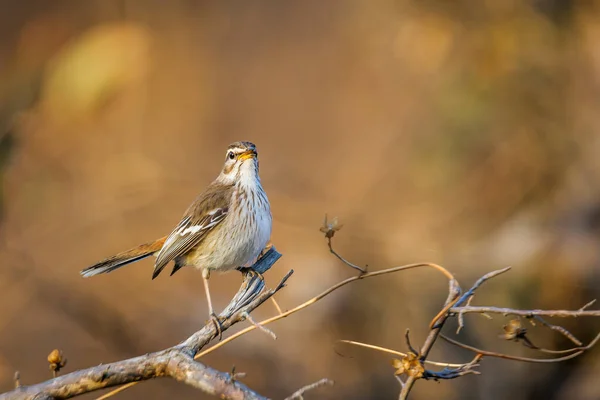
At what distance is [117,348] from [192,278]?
2.23 m

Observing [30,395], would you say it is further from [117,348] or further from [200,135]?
[200,135]

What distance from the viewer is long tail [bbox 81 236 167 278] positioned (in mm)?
4887

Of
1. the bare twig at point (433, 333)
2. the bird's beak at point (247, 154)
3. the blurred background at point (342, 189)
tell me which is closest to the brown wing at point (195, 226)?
the bird's beak at point (247, 154)

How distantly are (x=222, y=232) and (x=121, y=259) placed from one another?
0.70m

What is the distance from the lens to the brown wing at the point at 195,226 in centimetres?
496

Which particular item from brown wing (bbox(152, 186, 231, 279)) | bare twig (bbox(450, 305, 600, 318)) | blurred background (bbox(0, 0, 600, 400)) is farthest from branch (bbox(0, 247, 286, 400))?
blurred background (bbox(0, 0, 600, 400))

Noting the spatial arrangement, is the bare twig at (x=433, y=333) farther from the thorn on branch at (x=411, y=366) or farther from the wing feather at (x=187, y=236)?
the wing feather at (x=187, y=236)

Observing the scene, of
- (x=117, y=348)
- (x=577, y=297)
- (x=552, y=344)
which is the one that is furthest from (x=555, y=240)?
(x=117, y=348)

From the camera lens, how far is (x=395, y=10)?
9680mm

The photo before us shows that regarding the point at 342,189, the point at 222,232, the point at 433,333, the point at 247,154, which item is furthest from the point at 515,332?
Answer: the point at 342,189

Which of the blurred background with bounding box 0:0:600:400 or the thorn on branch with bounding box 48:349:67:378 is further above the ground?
the thorn on branch with bounding box 48:349:67:378

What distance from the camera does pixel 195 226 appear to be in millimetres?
5055

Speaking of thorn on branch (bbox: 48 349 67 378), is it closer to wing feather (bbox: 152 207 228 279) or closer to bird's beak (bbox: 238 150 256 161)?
wing feather (bbox: 152 207 228 279)

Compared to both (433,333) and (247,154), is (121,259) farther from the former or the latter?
(433,333)
